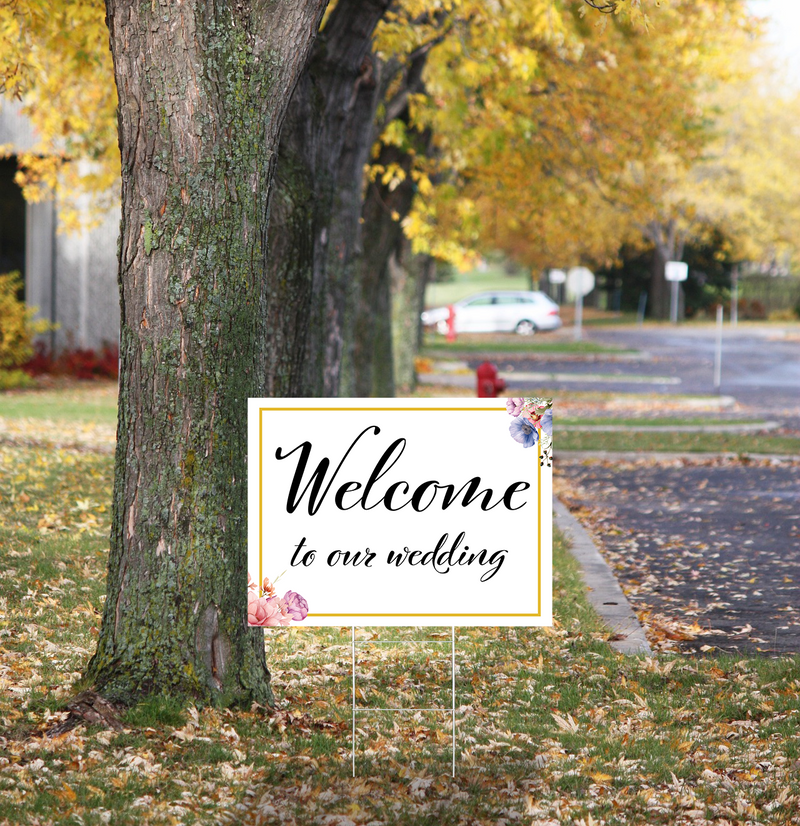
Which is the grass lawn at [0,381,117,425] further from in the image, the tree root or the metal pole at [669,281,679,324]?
the metal pole at [669,281,679,324]

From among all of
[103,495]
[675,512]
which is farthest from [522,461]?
[675,512]

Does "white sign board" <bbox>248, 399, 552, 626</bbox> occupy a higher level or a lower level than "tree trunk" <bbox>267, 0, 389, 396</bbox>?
lower

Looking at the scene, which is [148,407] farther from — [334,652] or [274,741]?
[334,652]

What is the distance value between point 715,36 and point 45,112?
846 centimetres

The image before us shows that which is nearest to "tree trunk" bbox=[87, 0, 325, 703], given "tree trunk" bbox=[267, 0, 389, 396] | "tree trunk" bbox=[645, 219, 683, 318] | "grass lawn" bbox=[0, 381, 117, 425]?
"tree trunk" bbox=[267, 0, 389, 396]

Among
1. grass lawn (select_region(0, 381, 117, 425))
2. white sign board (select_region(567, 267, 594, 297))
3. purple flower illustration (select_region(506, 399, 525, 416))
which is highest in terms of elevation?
white sign board (select_region(567, 267, 594, 297))

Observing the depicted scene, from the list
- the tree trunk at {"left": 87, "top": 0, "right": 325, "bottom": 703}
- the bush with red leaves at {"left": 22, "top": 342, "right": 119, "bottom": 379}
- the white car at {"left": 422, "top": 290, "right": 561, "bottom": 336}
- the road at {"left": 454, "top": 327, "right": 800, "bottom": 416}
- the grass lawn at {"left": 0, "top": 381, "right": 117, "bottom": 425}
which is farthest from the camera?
the white car at {"left": 422, "top": 290, "right": 561, "bottom": 336}

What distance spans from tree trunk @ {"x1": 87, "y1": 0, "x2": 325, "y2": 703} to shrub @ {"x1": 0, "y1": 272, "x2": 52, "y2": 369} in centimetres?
1588

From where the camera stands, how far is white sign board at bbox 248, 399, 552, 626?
458 cm

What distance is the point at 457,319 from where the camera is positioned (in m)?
49.7

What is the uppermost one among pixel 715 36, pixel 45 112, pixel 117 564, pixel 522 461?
pixel 715 36

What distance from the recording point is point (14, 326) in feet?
65.2

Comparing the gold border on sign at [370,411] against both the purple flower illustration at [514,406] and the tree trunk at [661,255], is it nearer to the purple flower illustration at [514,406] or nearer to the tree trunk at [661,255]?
the purple flower illustration at [514,406]

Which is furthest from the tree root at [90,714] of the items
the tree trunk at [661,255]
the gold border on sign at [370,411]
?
the tree trunk at [661,255]
